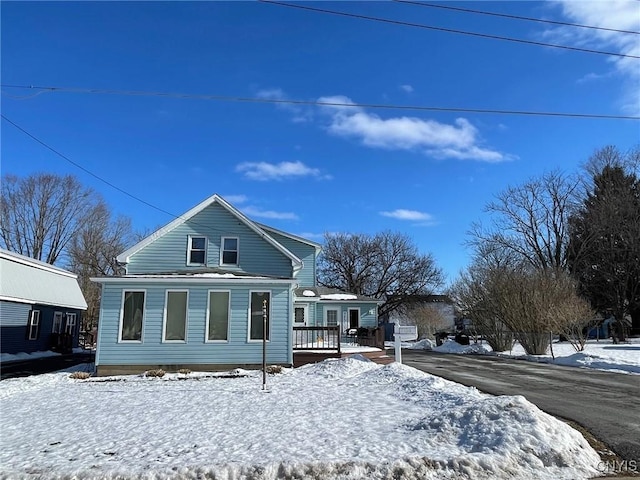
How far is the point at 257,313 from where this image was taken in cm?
1647

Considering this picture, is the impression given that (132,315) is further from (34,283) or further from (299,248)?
(34,283)

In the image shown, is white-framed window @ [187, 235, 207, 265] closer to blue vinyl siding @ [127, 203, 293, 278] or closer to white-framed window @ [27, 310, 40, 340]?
blue vinyl siding @ [127, 203, 293, 278]

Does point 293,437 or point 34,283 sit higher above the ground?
point 34,283

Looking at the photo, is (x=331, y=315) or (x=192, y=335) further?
(x=331, y=315)

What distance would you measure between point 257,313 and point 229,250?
3683 mm

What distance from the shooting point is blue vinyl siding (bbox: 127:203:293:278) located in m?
18.5

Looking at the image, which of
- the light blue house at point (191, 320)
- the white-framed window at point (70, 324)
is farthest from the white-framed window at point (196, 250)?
the white-framed window at point (70, 324)

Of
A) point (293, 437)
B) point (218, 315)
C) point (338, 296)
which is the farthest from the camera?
point (338, 296)

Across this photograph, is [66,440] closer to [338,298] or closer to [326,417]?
[326,417]

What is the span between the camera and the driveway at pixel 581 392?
741cm

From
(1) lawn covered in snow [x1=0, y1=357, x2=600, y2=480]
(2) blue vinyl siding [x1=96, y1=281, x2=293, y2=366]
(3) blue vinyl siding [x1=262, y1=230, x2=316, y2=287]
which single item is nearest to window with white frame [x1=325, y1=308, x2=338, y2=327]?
(3) blue vinyl siding [x1=262, y1=230, x2=316, y2=287]

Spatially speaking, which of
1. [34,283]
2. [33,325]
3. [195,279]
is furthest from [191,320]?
[33,325]

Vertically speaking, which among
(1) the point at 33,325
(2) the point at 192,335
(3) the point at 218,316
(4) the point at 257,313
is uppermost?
(4) the point at 257,313

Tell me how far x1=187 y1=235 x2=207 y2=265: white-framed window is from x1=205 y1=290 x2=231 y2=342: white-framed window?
9.38 feet
